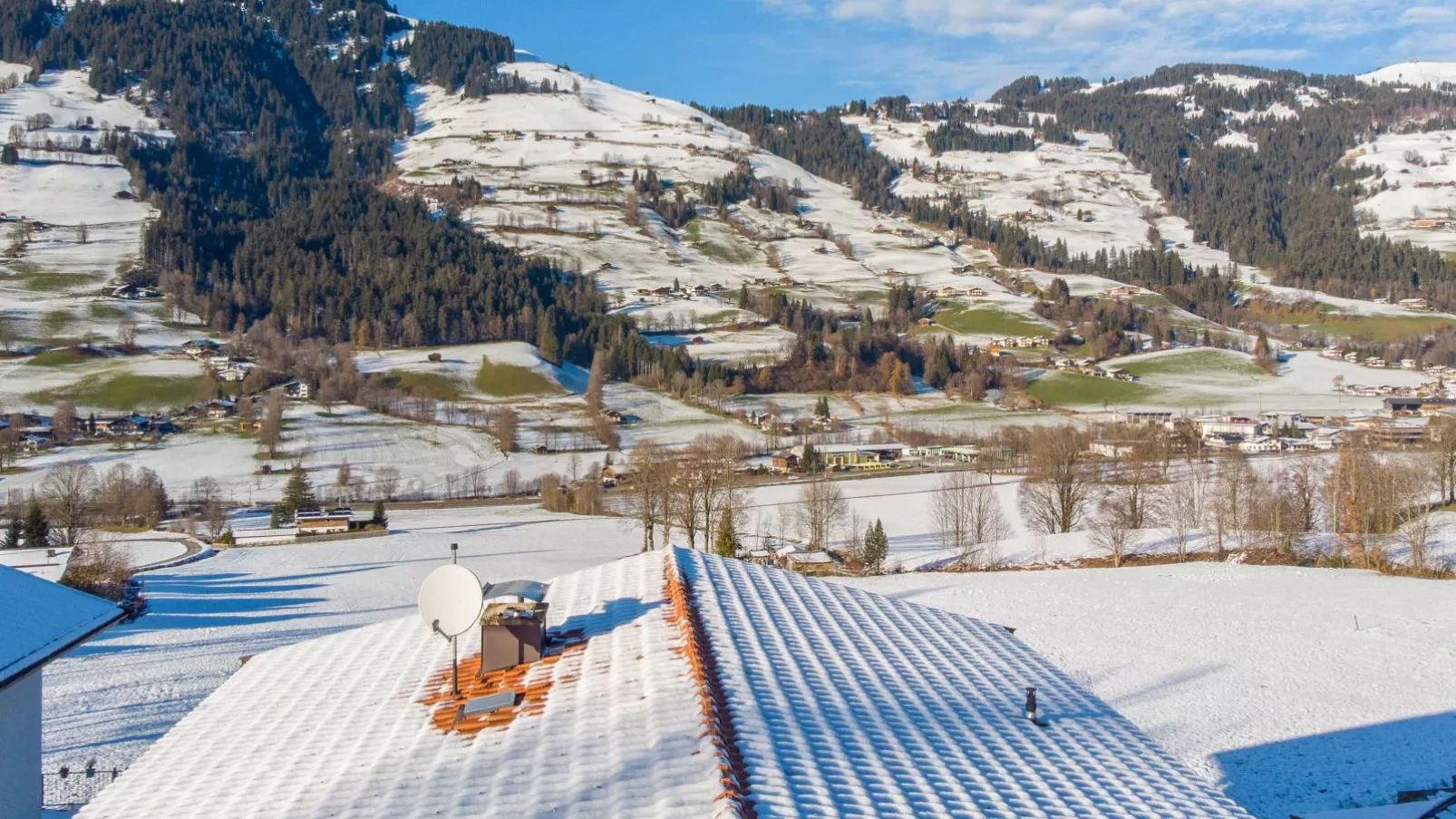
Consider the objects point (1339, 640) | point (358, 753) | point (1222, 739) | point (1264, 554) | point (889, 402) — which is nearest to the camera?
point (358, 753)

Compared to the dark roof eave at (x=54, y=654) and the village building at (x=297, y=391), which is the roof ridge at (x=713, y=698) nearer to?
the dark roof eave at (x=54, y=654)

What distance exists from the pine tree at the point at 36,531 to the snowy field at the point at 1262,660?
132 feet

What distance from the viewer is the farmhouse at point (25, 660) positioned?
848 cm

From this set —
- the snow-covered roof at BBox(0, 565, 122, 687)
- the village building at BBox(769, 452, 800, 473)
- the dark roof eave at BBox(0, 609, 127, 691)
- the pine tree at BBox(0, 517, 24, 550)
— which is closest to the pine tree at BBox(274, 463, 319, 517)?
the pine tree at BBox(0, 517, 24, 550)

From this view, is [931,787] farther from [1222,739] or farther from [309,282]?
[309,282]

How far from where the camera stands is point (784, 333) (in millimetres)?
134250

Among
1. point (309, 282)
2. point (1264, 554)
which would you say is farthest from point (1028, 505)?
point (309, 282)

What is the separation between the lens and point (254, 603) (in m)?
34.3

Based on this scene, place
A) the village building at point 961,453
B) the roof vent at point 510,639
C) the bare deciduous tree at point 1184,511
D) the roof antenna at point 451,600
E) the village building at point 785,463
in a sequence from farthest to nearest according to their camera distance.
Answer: the village building at point 961,453 → the village building at point 785,463 → the bare deciduous tree at point 1184,511 → the roof vent at point 510,639 → the roof antenna at point 451,600

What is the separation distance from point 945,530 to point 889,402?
63.1 m

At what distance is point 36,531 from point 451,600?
4802 centimetres

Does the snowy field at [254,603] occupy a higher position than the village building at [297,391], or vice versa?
the village building at [297,391]

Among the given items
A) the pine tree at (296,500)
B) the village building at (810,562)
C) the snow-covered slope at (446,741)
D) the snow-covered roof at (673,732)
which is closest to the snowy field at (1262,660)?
the snow-covered roof at (673,732)

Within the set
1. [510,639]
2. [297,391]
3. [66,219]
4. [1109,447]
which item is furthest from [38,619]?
[66,219]
